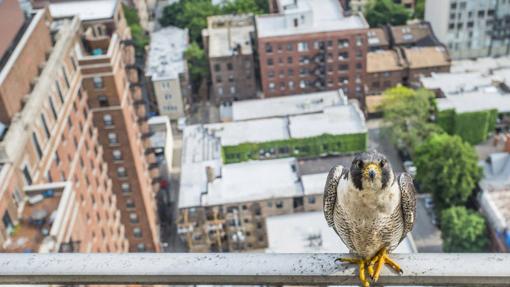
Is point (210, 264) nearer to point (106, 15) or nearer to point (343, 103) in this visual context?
point (106, 15)

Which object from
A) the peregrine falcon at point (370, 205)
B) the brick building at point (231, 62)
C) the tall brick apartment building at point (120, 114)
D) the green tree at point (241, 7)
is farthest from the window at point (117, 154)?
the green tree at point (241, 7)

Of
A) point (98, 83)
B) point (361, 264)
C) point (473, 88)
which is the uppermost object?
point (361, 264)

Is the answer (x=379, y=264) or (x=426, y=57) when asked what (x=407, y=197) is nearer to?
(x=379, y=264)

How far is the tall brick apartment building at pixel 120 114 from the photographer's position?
124 ft

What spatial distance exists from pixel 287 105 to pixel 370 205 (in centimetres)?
4834

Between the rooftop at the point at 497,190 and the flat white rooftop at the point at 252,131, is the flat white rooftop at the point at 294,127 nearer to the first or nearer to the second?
the flat white rooftop at the point at 252,131

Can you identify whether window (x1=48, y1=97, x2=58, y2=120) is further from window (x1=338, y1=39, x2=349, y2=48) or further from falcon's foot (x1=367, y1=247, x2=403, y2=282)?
window (x1=338, y1=39, x2=349, y2=48)

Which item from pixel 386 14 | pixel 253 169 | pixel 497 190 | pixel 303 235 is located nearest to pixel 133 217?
pixel 253 169

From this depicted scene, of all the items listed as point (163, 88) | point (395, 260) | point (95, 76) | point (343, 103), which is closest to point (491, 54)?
point (343, 103)

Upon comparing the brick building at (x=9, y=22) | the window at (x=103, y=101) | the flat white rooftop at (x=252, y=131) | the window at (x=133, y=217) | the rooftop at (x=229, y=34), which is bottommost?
the window at (x=133, y=217)

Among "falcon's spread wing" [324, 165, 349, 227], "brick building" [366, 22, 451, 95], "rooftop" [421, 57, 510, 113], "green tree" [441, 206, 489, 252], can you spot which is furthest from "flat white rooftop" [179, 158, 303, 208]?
"falcon's spread wing" [324, 165, 349, 227]

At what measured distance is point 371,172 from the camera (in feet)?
21.2

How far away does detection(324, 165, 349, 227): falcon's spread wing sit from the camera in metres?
7.58

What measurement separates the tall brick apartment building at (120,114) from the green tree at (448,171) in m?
22.1
